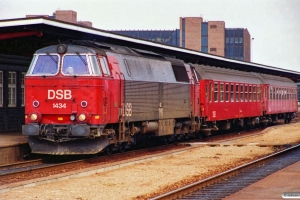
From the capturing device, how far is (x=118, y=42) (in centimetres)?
2456

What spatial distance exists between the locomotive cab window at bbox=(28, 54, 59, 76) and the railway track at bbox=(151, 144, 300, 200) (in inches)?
255

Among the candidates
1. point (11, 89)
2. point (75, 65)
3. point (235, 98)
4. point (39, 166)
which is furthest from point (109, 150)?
point (235, 98)

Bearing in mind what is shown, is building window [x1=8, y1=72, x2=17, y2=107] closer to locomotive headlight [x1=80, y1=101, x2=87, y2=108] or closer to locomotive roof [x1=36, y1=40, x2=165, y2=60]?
locomotive roof [x1=36, y1=40, x2=165, y2=60]

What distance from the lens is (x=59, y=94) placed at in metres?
18.4

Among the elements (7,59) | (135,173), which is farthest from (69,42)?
(7,59)

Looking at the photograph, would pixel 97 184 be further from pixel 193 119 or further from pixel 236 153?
pixel 193 119

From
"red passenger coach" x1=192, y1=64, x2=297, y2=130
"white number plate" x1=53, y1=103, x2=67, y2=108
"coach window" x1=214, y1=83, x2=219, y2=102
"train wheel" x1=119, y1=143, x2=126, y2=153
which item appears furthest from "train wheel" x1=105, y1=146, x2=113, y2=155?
"coach window" x1=214, y1=83, x2=219, y2=102

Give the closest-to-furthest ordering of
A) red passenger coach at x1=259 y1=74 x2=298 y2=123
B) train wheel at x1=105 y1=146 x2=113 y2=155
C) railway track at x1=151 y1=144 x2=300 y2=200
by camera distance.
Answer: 1. railway track at x1=151 y1=144 x2=300 y2=200
2. train wheel at x1=105 y1=146 x2=113 y2=155
3. red passenger coach at x1=259 y1=74 x2=298 y2=123

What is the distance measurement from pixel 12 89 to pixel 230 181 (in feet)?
46.4

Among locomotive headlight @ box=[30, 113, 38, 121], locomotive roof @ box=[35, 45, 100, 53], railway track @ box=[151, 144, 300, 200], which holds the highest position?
locomotive roof @ box=[35, 45, 100, 53]

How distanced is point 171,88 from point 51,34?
5674 millimetres

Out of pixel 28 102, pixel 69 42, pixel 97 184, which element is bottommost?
pixel 97 184

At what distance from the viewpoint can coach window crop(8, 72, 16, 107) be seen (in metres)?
25.9

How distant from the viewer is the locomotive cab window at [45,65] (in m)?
18.6
